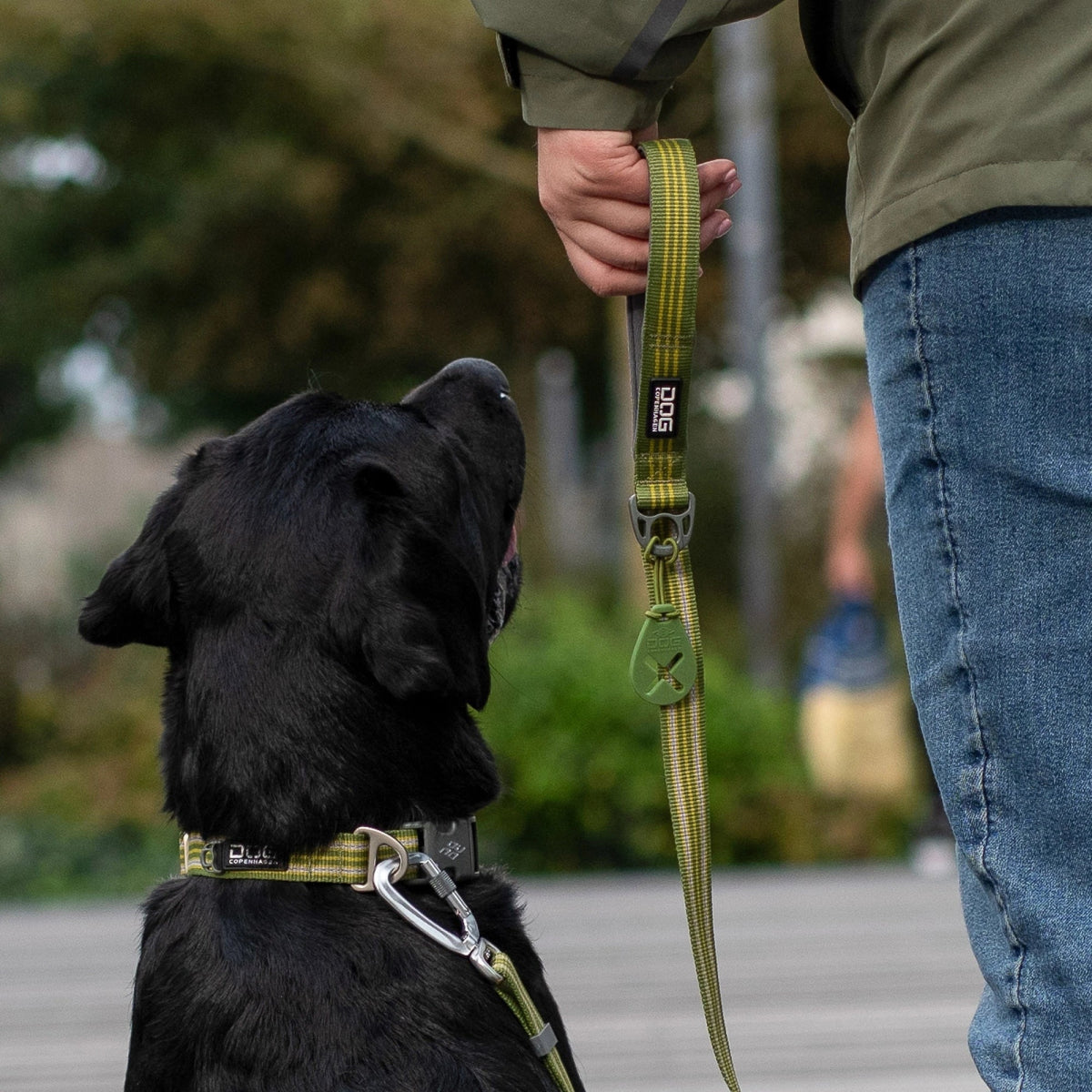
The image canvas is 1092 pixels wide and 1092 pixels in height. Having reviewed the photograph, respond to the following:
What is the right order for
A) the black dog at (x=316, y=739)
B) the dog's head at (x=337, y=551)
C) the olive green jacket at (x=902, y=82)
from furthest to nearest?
the dog's head at (x=337, y=551) < the black dog at (x=316, y=739) < the olive green jacket at (x=902, y=82)

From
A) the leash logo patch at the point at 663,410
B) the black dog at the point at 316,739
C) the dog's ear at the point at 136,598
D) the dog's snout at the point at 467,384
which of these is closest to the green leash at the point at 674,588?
the leash logo patch at the point at 663,410

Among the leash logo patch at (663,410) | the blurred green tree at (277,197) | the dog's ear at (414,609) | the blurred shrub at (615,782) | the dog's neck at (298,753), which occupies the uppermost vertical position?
the blurred green tree at (277,197)

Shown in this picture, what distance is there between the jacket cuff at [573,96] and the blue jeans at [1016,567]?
343mm

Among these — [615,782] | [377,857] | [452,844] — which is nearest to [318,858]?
[377,857]

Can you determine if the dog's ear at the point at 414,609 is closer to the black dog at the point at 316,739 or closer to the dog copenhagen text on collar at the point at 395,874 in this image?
the black dog at the point at 316,739

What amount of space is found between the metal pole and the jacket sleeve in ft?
24.5

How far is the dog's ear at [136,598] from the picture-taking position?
209 cm

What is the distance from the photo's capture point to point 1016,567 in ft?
5.06

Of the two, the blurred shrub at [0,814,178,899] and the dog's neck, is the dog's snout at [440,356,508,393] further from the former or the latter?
the blurred shrub at [0,814,178,899]

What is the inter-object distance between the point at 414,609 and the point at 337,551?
5.5 inches

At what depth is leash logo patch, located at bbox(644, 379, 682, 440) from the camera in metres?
1.84

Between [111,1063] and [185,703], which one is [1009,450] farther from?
[111,1063]

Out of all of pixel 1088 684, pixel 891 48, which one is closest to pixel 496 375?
Answer: pixel 891 48

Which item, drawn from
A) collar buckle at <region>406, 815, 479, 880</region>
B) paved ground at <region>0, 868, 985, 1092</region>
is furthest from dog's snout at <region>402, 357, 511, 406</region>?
paved ground at <region>0, 868, 985, 1092</region>
